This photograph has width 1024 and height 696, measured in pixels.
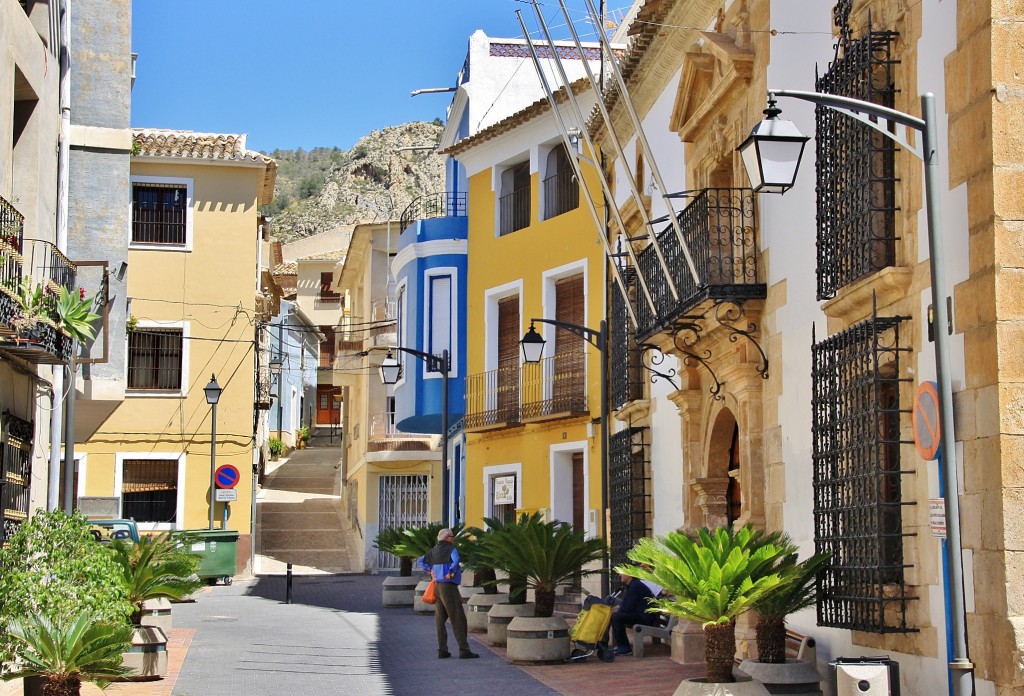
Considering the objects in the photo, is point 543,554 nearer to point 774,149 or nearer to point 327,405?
point 774,149

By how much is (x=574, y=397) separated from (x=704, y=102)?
979 cm

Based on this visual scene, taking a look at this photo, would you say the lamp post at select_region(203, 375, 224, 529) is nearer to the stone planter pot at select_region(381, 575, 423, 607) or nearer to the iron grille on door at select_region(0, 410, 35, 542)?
the stone planter pot at select_region(381, 575, 423, 607)

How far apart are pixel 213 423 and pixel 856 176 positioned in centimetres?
2409

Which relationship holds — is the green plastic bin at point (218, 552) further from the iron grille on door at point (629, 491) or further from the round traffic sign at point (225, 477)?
the iron grille on door at point (629, 491)

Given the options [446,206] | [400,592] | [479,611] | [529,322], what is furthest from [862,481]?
[446,206]

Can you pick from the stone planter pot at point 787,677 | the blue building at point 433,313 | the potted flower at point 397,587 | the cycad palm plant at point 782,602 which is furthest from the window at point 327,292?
the stone planter pot at point 787,677

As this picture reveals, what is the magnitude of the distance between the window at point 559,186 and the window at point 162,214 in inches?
460

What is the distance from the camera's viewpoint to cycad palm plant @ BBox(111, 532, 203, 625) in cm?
1507

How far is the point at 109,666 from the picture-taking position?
1033 cm

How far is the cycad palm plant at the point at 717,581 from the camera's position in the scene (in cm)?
1097

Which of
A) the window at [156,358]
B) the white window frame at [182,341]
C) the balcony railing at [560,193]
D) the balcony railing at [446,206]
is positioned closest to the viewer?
the balcony railing at [560,193]

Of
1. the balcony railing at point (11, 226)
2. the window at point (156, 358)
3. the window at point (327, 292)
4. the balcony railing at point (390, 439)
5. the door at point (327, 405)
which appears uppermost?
the window at point (327, 292)

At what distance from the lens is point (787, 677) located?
37.5 ft

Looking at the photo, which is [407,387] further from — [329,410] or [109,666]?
[329,410]
